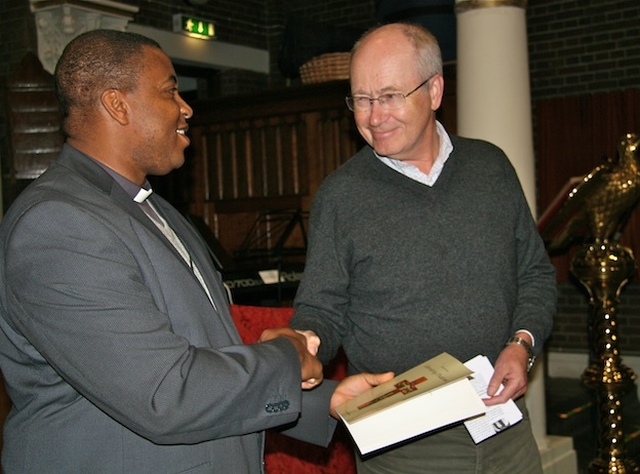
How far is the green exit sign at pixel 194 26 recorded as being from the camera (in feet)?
26.6

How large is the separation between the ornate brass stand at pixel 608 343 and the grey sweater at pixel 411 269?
6.38ft

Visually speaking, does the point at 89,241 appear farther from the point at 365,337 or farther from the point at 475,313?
the point at 475,313

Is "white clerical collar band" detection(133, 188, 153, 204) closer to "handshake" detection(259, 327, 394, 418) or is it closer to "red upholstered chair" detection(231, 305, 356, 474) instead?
"handshake" detection(259, 327, 394, 418)

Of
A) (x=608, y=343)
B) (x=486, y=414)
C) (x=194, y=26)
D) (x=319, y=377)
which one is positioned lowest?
(x=608, y=343)

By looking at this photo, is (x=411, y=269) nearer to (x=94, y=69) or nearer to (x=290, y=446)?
(x=94, y=69)

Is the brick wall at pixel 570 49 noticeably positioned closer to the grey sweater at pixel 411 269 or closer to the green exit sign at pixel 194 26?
the green exit sign at pixel 194 26

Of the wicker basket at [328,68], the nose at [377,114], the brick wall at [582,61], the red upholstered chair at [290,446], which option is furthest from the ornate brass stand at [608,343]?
the brick wall at [582,61]

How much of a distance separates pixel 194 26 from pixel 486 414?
268 inches

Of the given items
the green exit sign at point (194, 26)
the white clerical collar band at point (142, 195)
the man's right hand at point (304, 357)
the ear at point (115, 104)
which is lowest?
the man's right hand at point (304, 357)

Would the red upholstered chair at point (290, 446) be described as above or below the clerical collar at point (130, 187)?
below

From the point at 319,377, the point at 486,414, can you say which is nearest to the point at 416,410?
the point at 319,377

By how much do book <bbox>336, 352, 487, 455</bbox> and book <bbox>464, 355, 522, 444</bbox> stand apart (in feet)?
0.66

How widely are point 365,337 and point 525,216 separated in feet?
1.82

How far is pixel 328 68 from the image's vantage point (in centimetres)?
701
